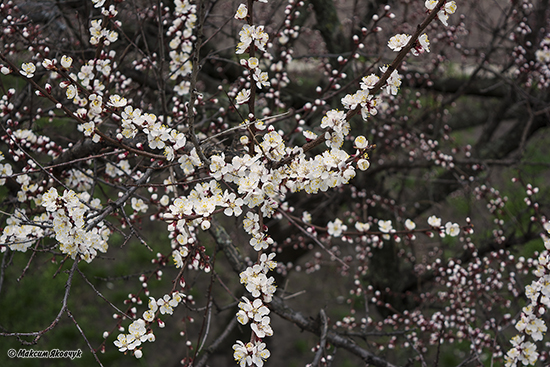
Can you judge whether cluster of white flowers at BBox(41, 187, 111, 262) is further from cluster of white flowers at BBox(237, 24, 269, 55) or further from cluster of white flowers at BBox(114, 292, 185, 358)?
cluster of white flowers at BBox(237, 24, 269, 55)

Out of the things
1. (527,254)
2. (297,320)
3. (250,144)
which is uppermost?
(527,254)

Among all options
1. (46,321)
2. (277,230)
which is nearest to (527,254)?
(277,230)

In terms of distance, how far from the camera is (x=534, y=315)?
2025 mm

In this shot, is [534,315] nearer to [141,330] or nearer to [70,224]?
[141,330]

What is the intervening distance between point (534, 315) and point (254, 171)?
1604 mm

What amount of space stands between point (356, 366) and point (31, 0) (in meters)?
4.69

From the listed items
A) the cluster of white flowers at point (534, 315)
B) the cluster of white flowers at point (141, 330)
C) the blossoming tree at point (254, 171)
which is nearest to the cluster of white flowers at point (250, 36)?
the blossoming tree at point (254, 171)

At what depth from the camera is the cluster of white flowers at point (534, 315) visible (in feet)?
6.42

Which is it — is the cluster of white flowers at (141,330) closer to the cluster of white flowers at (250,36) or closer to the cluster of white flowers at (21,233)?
the cluster of white flowers at (21,233)

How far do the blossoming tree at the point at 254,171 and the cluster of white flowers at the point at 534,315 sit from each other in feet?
0.03

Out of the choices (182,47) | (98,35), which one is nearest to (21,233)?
(98,35)

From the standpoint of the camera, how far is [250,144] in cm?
170

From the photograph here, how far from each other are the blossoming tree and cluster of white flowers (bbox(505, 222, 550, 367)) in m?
0.01

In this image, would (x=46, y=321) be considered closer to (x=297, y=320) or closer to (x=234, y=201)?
(x=297, y=320)
